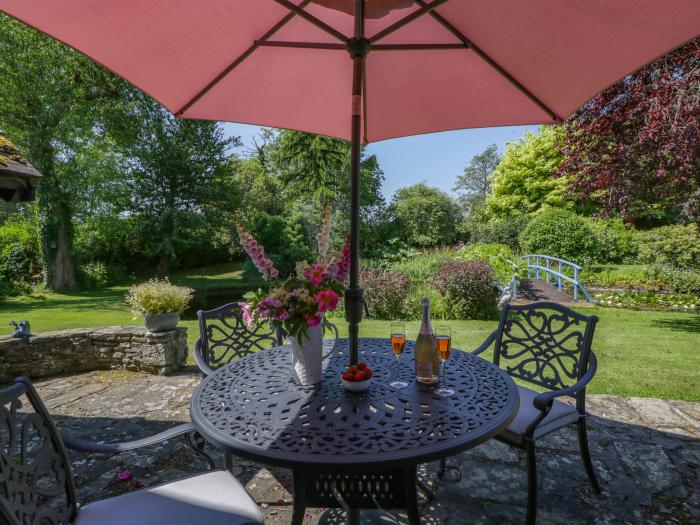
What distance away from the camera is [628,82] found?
5227mm

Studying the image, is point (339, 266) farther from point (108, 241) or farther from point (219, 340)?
point (108, 241)

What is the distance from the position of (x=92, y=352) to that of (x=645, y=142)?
711 centimetres

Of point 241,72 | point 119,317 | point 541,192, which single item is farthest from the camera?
point 541,192

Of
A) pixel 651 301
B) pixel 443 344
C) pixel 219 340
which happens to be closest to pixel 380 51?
pixel 443 344

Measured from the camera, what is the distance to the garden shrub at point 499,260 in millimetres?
8524

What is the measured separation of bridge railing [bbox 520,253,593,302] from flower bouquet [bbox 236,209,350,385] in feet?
26.4

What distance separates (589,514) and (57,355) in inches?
188

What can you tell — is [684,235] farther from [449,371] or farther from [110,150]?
[110,150]

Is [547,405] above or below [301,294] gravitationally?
below

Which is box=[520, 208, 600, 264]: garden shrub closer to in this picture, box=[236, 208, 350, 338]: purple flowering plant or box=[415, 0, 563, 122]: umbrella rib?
box=[415, 0, 563, 122]: umbrella rib

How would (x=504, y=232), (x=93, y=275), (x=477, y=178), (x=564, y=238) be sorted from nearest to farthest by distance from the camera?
(x=564, y=238) < (x=93, y=275) < (x=504, y=232) < (x=477, y=178)

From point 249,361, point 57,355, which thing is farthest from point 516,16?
point 57,355

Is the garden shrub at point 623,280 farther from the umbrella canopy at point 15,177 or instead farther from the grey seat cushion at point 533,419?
the umbrella canopy at point 15,177

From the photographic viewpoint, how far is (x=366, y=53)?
1565 millimetres
